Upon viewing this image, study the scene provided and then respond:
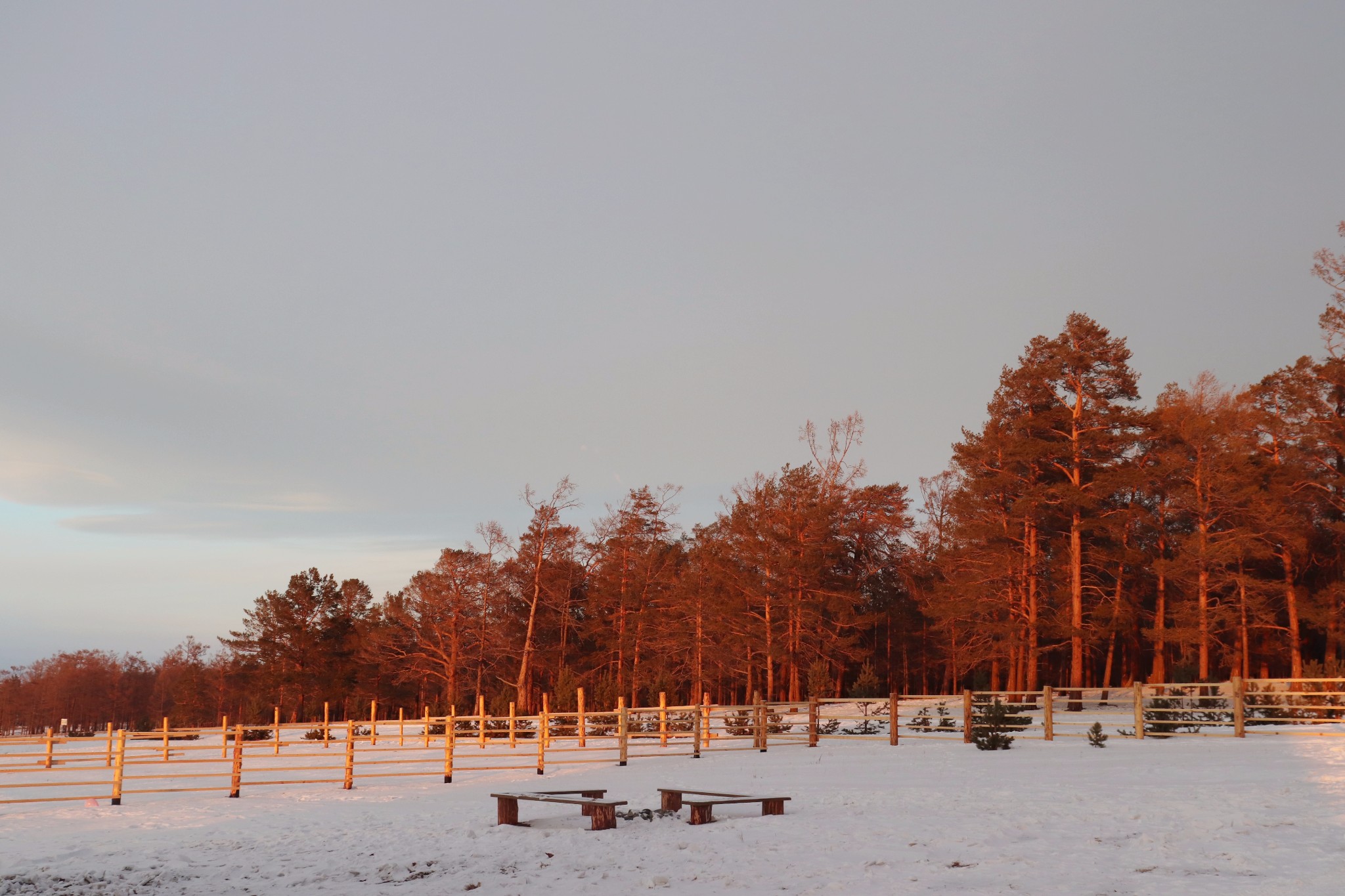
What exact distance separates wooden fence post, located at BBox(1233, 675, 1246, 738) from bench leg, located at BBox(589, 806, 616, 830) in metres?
16.8

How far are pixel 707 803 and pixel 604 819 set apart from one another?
1.36m

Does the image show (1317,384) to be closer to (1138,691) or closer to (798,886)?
(1138,691)

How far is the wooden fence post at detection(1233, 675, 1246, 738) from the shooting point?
2272 centimetres

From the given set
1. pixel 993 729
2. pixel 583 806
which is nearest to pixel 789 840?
pixel 583 806

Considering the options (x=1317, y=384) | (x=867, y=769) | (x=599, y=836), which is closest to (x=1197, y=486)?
(x=1317, y=384)

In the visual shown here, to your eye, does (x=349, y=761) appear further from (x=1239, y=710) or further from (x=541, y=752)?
(x=1239, y=710)

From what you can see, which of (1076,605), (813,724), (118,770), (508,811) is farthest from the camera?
(1076,605)

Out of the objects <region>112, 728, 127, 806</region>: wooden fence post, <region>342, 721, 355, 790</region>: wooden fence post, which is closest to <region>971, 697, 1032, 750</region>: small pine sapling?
<region>342, 721, 355, 790</region>: wooden fence post

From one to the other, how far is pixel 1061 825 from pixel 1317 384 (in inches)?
1400

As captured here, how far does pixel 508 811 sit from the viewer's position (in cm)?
1362

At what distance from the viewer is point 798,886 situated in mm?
9297

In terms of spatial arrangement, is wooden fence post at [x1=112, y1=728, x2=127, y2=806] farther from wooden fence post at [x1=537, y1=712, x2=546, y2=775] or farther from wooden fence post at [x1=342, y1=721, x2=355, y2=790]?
wooden fence post at [x1=537, y1=712, x2=546, y2=775]

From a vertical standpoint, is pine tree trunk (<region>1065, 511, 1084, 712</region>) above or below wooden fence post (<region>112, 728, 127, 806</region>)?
above

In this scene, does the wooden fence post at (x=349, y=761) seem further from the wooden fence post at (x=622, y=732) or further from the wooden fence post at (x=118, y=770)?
the wooden fence post at (x=622, y=732)
